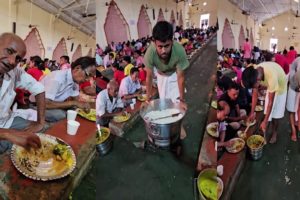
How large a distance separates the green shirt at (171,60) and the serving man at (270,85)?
0.20m

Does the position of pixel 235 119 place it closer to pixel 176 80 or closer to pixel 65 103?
pixel 176 80

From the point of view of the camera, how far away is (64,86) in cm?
96

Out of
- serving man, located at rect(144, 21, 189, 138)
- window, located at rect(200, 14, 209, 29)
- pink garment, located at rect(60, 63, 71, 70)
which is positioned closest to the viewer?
serving man, located at rect(144, 21, 189, 138)

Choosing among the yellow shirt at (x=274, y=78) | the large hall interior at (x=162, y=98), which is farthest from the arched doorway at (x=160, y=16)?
the yellow shirt at (x=274, y=78)

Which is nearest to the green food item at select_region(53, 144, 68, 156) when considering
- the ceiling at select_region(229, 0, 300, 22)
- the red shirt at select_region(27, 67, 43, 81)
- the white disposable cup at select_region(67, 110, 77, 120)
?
the white disposable cup at select_region(67, 110, 77, 120)

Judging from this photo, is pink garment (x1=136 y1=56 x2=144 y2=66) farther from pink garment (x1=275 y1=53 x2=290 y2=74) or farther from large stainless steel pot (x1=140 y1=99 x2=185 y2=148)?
pink garment (x1=275 y1=53 x2=290 y2=74)

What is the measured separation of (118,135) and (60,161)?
23cm

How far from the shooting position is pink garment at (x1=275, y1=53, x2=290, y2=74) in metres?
0.85

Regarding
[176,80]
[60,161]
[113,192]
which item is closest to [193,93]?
[176,80]

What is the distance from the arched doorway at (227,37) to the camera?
2.76 feet

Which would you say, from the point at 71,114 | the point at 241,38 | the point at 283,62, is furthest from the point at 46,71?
the point at 283,62

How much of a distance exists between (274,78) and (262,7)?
23 cm

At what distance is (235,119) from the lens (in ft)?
2.75

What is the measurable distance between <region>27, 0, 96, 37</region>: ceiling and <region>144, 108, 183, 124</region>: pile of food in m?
0.33
